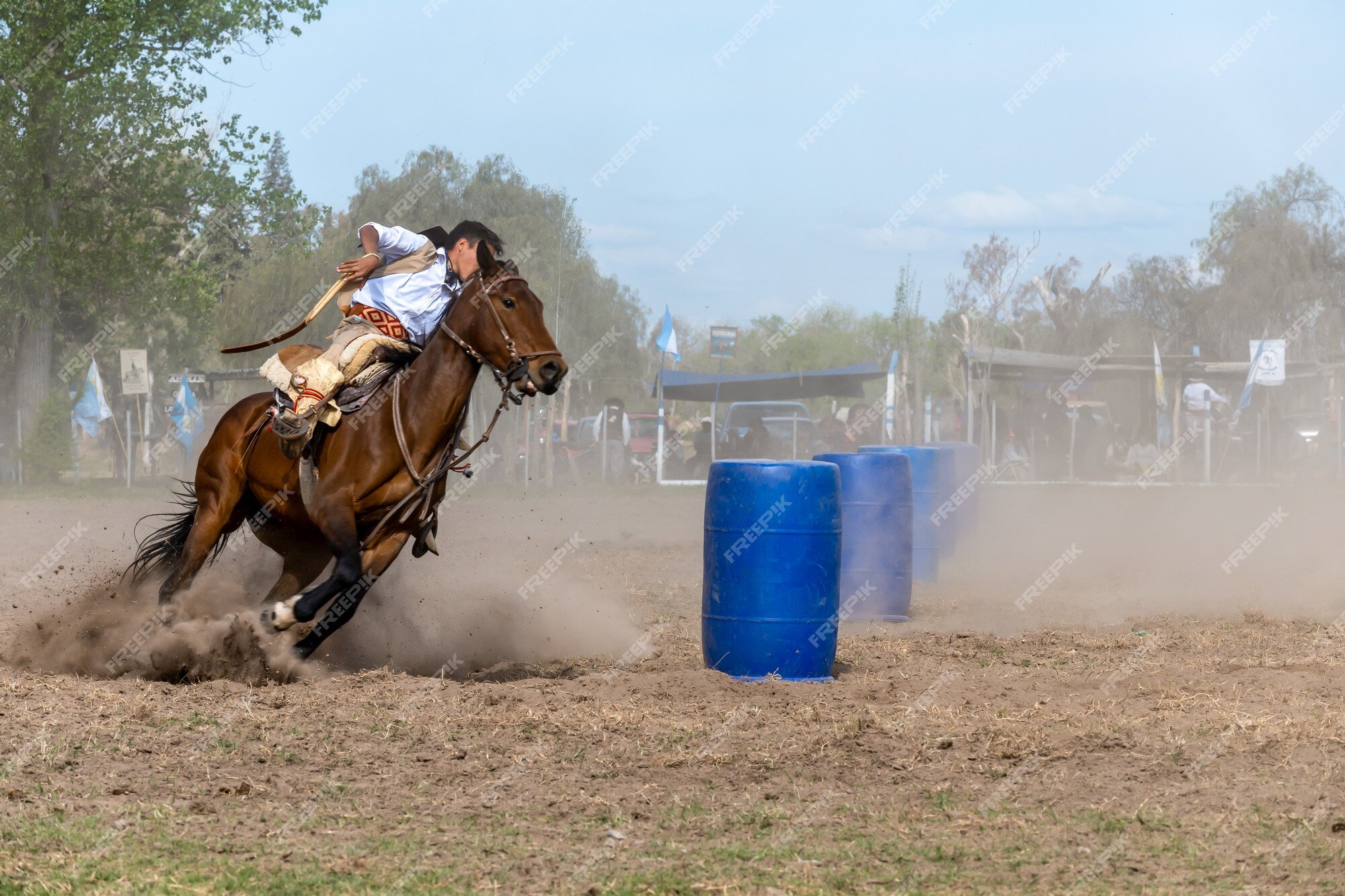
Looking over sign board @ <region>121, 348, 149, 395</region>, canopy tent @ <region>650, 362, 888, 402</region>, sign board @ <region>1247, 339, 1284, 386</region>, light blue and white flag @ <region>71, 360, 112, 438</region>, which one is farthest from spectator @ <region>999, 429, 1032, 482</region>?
light blue and white flag @ <region>71, 360, 112, 438</region>

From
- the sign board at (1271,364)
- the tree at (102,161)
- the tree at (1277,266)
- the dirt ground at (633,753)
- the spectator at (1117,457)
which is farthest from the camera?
the tree at (1277,266)

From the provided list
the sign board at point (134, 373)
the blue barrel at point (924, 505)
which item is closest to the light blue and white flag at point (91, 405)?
the sign board at point (134, 373)

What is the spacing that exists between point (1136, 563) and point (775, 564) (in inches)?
328

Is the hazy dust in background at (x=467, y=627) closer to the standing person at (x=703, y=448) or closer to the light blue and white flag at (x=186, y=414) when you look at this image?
the standing person at (x=703, y=448)

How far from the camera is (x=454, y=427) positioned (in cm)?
712

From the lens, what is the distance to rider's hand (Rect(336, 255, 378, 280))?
7379 millimetres

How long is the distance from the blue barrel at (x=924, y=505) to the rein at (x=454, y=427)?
6.56 m

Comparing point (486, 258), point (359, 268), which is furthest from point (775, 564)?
point (359, 268)

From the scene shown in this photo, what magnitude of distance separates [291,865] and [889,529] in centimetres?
710

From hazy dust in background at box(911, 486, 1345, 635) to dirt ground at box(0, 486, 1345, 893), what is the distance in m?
0.64

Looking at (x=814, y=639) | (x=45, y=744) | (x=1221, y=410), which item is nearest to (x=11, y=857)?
(x=45, y=744)

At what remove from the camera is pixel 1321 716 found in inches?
231

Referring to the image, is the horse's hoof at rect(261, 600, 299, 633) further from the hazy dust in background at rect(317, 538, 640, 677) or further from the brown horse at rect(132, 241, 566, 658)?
the hazy dust in background at rect(317, 538, 640, 677)

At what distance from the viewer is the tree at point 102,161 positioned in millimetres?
25422
